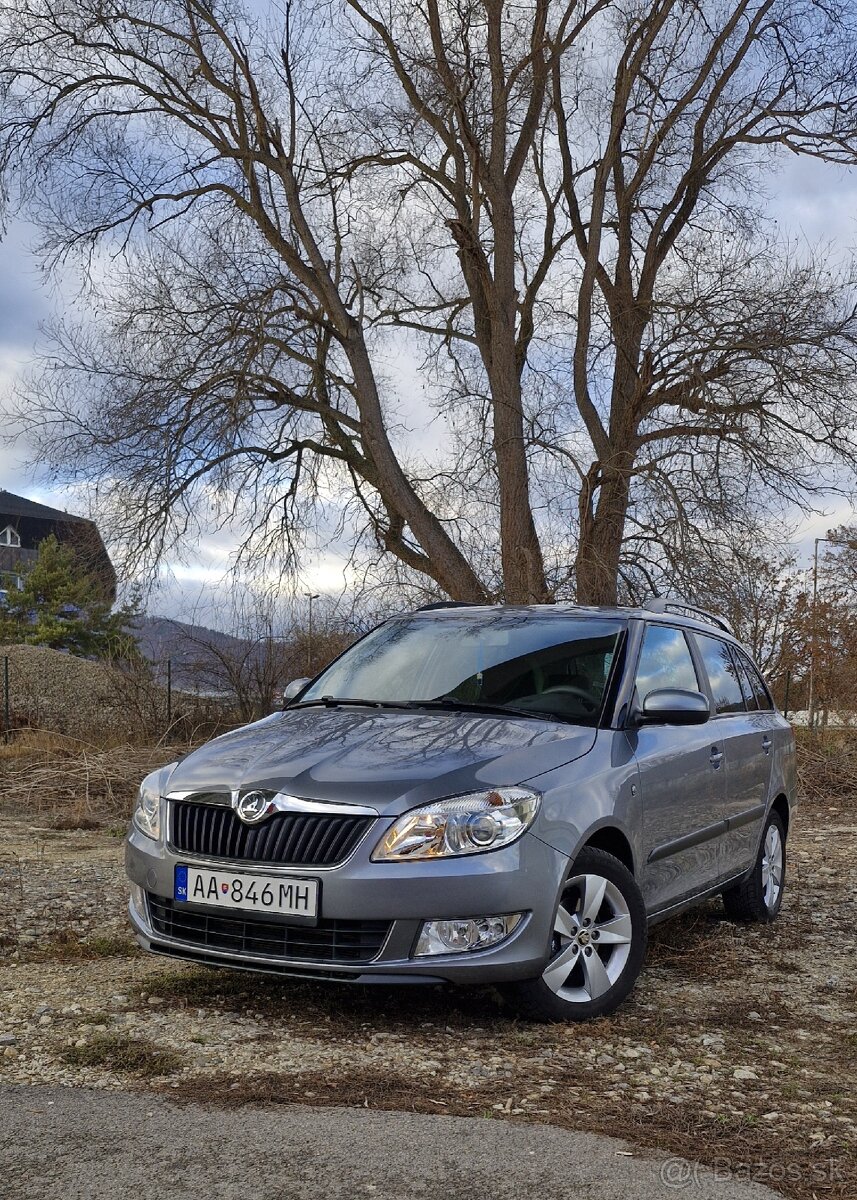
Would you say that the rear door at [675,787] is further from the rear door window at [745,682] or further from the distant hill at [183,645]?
the distant hill at [183,645]

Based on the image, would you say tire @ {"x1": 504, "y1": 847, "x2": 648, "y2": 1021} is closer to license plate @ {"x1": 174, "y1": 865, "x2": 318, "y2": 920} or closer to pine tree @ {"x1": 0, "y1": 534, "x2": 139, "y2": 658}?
license plate @ {"x1": 174, "y1": 865, "x2": 318, "y2": 920}

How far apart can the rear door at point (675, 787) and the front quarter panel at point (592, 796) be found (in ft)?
0.43

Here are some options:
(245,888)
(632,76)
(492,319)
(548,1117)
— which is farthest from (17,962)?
(632,76)

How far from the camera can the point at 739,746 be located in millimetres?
6879

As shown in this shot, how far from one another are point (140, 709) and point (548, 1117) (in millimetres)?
15312

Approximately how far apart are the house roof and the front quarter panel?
71822 mm

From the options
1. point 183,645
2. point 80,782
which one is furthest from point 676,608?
point 183,645

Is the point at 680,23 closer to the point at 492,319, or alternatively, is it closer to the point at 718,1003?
the point at 492,319

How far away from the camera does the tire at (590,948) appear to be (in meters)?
4.77

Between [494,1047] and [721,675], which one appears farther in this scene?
[721,675]

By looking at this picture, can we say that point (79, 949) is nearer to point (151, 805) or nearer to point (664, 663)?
point (151, 805)

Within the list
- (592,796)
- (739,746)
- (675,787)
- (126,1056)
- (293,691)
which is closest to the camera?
(126,1056)

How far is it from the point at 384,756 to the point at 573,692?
119cm

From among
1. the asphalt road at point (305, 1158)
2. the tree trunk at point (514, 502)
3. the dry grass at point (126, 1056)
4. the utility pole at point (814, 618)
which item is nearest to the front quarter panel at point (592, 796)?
the asphalt road at point (305, 1158)
